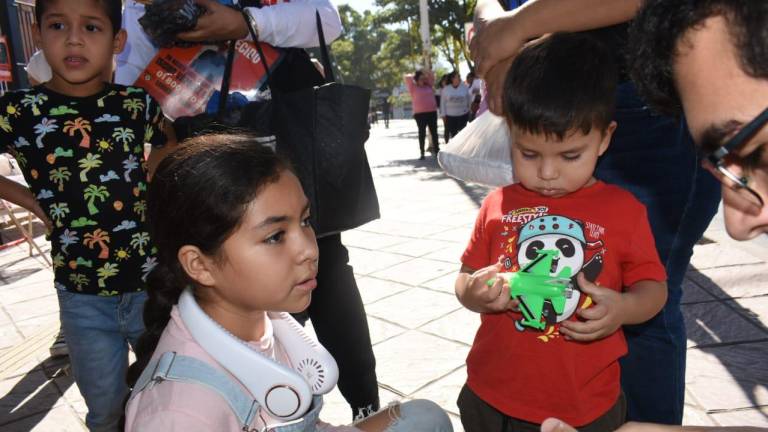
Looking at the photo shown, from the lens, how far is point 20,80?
888cm

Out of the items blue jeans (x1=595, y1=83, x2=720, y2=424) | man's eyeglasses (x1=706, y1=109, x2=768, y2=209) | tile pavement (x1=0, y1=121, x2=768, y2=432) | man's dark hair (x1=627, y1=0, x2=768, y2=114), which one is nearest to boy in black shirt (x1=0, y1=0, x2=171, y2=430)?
tile pavement (x1=0, y1=121, x2=768, y2=432)

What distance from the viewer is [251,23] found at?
6.66 ft

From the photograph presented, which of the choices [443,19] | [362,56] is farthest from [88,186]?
[362,56]

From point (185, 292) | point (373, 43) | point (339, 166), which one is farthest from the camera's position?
point (373, 43)

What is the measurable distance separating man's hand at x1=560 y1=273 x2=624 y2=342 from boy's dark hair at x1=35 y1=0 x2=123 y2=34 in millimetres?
1760

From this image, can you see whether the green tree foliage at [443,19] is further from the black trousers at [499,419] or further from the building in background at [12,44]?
the black trousers at [499,419]

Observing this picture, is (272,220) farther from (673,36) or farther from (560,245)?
(673,36)

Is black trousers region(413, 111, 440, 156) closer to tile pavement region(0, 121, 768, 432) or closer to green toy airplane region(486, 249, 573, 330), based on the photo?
tile pavement region(0, 121, 768, 432)

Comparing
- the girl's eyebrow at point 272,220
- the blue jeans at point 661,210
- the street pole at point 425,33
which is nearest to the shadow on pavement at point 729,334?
the blue jeans at point 661,210

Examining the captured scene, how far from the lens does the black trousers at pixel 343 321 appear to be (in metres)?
2.28

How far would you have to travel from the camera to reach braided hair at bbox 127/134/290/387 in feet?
5.27

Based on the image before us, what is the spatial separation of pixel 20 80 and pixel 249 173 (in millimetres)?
8749

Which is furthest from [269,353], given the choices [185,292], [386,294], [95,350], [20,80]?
[20,80]

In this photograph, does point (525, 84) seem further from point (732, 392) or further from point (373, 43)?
point (373, 43)
